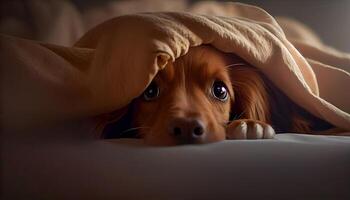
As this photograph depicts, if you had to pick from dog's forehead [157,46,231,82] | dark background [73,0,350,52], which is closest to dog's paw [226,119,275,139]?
dog's forehead [157,46,231,82]

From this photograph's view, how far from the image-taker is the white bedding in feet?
2.78

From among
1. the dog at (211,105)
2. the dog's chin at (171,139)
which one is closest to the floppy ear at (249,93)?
the dog at (211,105)

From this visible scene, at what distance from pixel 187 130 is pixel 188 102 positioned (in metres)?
0.07

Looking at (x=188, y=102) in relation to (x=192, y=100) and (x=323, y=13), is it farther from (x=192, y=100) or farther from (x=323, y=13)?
(x=323, y=13)

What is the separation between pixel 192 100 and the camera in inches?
38.4

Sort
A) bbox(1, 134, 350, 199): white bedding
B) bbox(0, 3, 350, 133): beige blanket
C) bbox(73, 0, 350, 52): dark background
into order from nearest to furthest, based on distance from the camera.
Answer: bbox(1, 134, 350, 199): white bedding
bbox(0, 3, 350, 133): beige blanket
bbox(73, 0, 350, 52): dark background

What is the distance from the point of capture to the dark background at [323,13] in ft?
3.76

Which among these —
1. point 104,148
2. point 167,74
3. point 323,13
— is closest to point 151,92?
point 167,74

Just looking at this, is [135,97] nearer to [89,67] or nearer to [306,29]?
[89,67]

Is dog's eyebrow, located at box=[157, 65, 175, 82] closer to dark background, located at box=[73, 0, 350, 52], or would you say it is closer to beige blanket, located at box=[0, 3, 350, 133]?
beige blanket, located at box=[0, 3, 350, 133]

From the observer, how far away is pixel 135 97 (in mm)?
967

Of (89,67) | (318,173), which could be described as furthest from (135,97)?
(318,173)

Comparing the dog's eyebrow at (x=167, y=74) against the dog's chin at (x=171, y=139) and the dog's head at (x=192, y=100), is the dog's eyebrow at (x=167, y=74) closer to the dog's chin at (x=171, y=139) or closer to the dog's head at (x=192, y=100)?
the dog's head at (x=192, y=100)

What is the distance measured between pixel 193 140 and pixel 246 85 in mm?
205
